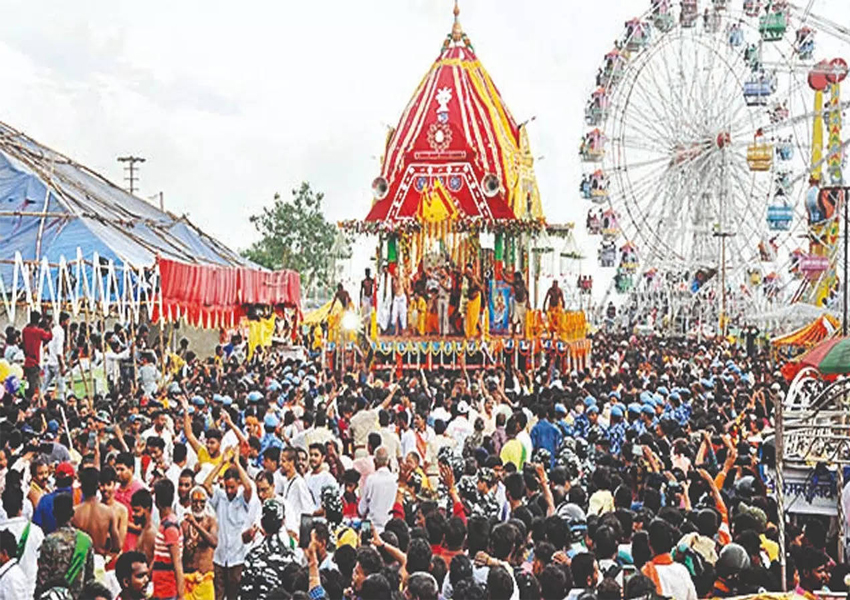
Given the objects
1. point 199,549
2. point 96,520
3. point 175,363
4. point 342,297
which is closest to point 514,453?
point 199,549

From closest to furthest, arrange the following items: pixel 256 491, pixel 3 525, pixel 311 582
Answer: pixel 311 582 < pixel 3 525 < pixel 256 491

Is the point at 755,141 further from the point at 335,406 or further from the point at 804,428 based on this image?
the point at 804,428

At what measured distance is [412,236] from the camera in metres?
25.4

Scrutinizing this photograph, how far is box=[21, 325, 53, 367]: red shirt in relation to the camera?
43.4ft

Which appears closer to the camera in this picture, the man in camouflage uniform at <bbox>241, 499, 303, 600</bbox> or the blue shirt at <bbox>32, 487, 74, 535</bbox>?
the man in camouflage uniform at <bbox>241, 499, 303, 600</bbox>

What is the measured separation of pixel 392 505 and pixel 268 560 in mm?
1905

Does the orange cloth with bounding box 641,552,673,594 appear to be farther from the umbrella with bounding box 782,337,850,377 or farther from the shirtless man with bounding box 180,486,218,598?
the umbrella with bounding box 782,337,850,377

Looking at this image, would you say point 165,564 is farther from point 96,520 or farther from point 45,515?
point 45,515

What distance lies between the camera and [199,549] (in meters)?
6.45

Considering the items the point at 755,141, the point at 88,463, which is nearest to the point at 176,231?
the point at 88,463

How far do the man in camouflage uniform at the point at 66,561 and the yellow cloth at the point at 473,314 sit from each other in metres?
17.7

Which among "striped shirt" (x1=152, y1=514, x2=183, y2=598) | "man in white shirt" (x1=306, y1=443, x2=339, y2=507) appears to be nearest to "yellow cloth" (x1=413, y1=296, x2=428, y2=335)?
"man in white shirt" (x1=306, y1=443, x2=339, y2=507)

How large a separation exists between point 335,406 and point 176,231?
757cm

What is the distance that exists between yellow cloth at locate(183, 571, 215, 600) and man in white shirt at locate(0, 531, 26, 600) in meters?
0.97
